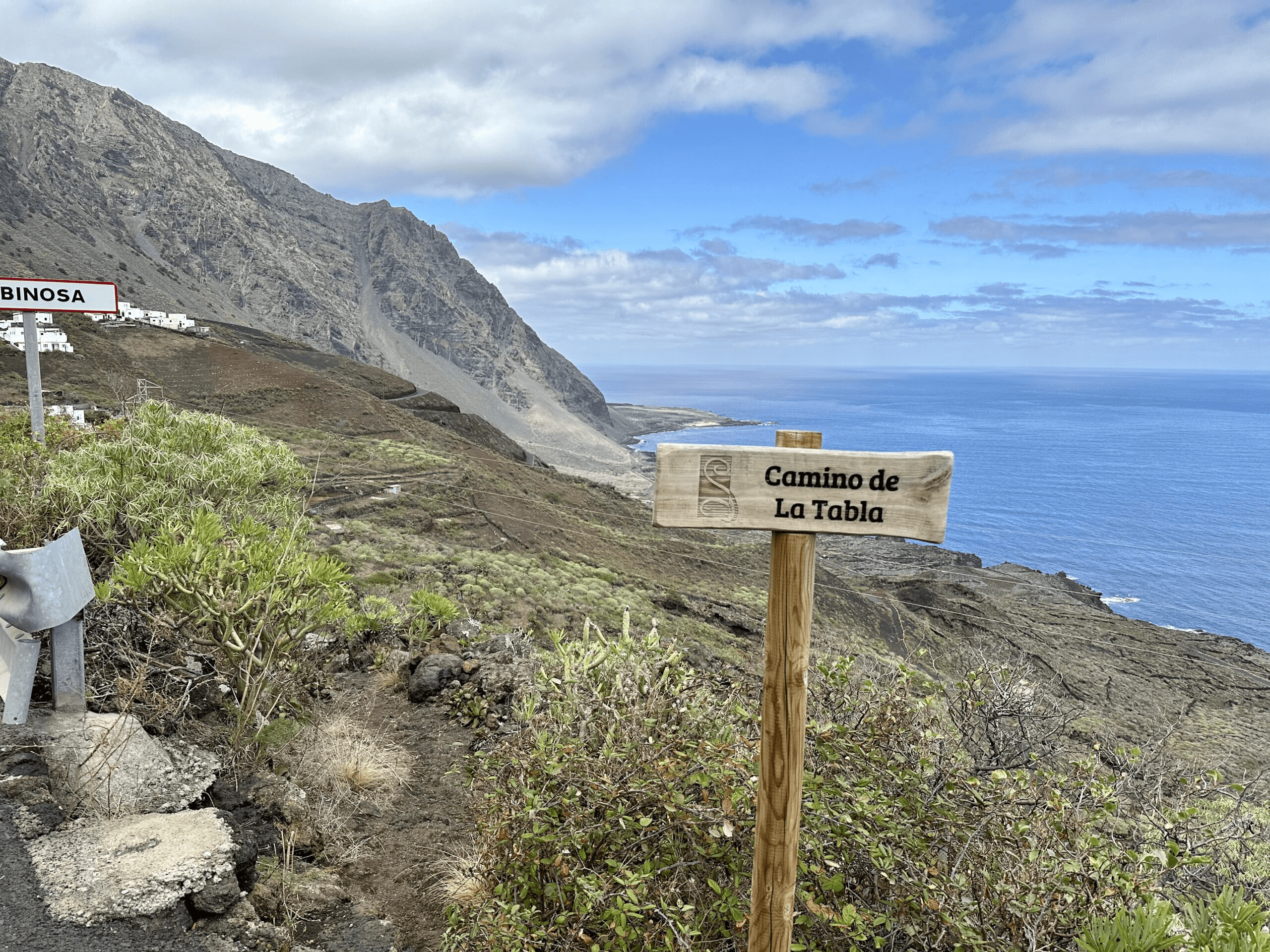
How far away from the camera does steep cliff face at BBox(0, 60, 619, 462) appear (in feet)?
247

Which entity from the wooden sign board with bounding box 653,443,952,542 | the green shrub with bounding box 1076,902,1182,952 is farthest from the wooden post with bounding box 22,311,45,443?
the green shrub with bounding box 1076,902,1182,952

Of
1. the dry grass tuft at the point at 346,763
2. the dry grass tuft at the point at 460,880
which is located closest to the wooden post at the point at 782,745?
the dry grass tuft at the point at 460,880

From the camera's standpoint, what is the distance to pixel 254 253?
94.6 meters

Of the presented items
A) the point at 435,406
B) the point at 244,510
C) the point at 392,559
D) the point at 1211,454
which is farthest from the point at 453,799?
the point at 1211,454

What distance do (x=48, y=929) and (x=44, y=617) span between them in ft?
4.49

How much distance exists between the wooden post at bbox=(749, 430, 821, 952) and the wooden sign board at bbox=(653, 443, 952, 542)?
81 millimetres

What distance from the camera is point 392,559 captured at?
1510 cm

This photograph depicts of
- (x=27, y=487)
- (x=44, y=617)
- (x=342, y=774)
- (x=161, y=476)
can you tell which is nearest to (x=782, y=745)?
(x=342, y=774)

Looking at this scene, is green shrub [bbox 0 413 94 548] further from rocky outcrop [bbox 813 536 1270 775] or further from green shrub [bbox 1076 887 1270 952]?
rocky outcrop [bbox 813 536 1270 775]

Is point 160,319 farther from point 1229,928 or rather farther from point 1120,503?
point 1120,503

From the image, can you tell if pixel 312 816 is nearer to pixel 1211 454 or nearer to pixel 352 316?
pixel 352 316

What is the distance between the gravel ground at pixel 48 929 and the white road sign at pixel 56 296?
178 inches

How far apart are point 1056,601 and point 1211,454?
111675 millimetres

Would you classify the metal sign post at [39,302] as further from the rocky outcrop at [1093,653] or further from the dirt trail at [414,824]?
the rocky outcrop at [1093,653]
